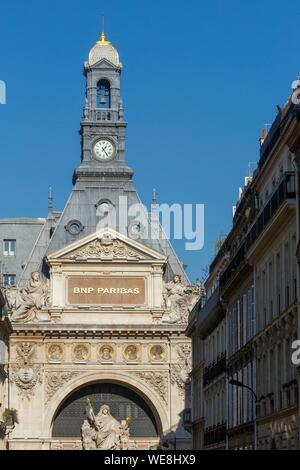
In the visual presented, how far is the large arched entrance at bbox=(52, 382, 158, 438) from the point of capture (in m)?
98.9

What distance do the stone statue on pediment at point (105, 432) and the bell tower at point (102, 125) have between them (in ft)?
59.0

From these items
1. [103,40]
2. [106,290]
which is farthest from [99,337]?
[103,40]

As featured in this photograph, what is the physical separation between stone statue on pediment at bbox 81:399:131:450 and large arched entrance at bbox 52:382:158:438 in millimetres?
2429

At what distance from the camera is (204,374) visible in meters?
70.6

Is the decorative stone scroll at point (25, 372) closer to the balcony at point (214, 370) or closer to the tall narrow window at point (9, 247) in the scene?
the tall narrow window at point (9, 247)

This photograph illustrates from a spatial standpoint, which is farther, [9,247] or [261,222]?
[9,247]

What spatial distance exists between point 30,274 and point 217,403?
3554cm

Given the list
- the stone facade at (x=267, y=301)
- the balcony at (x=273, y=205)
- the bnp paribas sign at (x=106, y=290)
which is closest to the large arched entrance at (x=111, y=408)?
the bnp paribas sign at (x=106, y=290)

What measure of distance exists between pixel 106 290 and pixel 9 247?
1356cm

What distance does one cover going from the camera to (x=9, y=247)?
109m

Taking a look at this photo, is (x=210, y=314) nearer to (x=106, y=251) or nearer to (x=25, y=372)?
(x=106, y=251)

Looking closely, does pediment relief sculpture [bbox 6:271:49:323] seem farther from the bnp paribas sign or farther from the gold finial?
the gold finial
